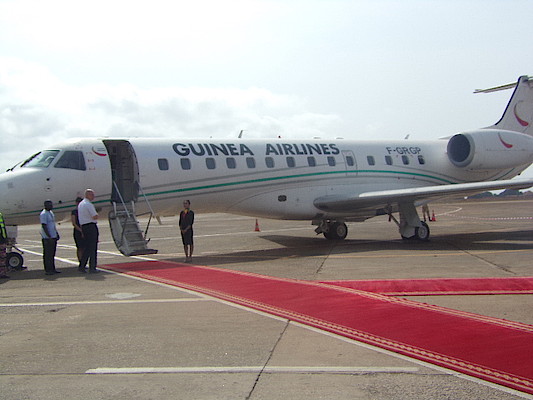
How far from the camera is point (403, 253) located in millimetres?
15273

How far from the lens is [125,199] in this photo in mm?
16219

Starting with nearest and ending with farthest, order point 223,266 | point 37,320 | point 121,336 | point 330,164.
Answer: point 121,336 → point 37,320 → point 223,266 → point 330,164

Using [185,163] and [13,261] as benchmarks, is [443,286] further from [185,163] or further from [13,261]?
[13,261]

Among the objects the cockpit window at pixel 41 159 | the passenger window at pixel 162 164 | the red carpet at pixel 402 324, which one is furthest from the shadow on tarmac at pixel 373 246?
the red carpet at pixel 402 324

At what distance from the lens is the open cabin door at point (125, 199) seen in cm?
1479

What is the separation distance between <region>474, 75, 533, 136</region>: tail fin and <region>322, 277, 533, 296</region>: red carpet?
47.4 feet

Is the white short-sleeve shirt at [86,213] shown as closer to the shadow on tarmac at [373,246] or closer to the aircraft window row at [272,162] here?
the shadow on tarmac at [373,246]

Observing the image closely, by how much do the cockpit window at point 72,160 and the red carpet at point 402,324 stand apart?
5527mm

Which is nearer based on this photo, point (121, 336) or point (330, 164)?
point (121, 336)

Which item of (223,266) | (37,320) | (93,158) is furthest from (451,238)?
(37,320)

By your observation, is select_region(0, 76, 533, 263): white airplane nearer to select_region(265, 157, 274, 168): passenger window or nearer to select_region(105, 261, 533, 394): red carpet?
select_region(265, 157, 274, 168): passenger window

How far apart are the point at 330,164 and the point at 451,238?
471cm

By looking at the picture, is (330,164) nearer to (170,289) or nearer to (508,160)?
(508,160)

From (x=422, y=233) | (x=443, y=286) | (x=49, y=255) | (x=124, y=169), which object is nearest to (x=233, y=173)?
(x=124, y=169)
